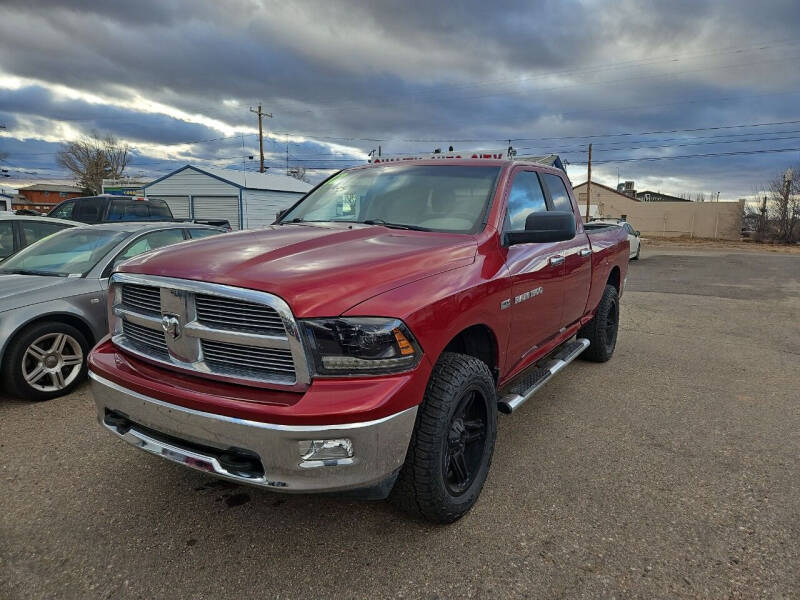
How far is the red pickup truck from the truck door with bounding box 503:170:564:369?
2cm

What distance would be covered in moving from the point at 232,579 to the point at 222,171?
2980cm

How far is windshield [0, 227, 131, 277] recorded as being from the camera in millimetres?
4746

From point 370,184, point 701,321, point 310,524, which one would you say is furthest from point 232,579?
point 701,321

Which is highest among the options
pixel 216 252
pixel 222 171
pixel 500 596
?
pixel 222 171

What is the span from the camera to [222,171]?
29250mm

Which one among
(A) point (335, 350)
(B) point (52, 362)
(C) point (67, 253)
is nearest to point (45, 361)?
(B) point (52, 362)

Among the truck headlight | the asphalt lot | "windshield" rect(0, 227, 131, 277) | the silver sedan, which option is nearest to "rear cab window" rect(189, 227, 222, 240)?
the silver sedan

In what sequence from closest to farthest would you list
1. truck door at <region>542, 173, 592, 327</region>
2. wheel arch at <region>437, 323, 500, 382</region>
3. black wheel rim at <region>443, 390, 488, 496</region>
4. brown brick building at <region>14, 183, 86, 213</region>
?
1. black wheel rim at <region>443, 390, 488, 496</region>
2. wheel arch at <region>437, 323, 500, 382</region>
3. truck door at <region>542, 173, 592, 327</region>
4. brown brick building at <region>14, 183, 86, 213</region>

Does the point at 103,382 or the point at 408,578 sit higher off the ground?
the point at 103,382

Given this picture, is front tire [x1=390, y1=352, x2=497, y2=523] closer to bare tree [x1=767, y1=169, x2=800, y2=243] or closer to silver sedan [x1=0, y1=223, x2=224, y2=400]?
silver sedan [x1=0, y1=223, x2=224, y2=400]

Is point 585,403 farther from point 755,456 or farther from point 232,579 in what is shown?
point 232,579

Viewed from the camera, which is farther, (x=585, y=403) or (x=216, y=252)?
(x=585, y=403)

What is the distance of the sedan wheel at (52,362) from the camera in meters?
4.14

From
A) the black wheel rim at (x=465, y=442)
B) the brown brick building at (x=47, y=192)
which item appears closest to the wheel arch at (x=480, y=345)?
the black wheel rim at (x=465, y=442)
